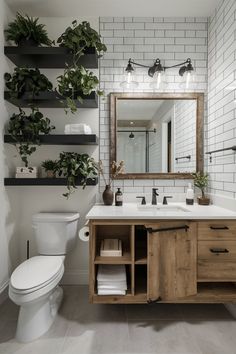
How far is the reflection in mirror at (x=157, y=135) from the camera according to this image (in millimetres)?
2436

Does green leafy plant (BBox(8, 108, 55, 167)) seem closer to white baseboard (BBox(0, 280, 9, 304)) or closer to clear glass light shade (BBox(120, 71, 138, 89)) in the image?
clear glass light shade (BBox(120, 71, 138, 89))

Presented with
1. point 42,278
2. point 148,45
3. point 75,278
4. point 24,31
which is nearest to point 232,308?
point 75,278

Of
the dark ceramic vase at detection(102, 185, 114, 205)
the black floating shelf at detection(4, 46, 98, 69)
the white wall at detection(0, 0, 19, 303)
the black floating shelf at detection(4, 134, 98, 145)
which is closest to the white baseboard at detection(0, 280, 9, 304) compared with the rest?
the white wall at detection(0, 0, 19, 303)

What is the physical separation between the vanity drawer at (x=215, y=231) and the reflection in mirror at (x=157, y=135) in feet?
2.58

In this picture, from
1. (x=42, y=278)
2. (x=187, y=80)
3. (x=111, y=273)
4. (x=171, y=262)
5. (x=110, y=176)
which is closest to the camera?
(x=42, y=278)

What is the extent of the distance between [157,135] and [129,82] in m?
0.58

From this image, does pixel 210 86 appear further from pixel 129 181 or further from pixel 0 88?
pixel 0 88

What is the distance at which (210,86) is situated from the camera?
2.44 metres

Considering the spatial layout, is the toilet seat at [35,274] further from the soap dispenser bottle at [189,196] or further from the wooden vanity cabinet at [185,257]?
the soap dispenser bottle at [189,196]

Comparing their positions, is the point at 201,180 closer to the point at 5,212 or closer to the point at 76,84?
the point at 76,84

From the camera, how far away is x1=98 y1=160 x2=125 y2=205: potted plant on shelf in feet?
7.72

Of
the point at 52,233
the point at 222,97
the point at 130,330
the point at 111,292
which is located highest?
the point at 222,97

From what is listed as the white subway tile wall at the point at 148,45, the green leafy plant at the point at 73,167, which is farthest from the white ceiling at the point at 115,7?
the green leafy plant at the point at 73,167

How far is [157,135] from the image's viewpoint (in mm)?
2424
